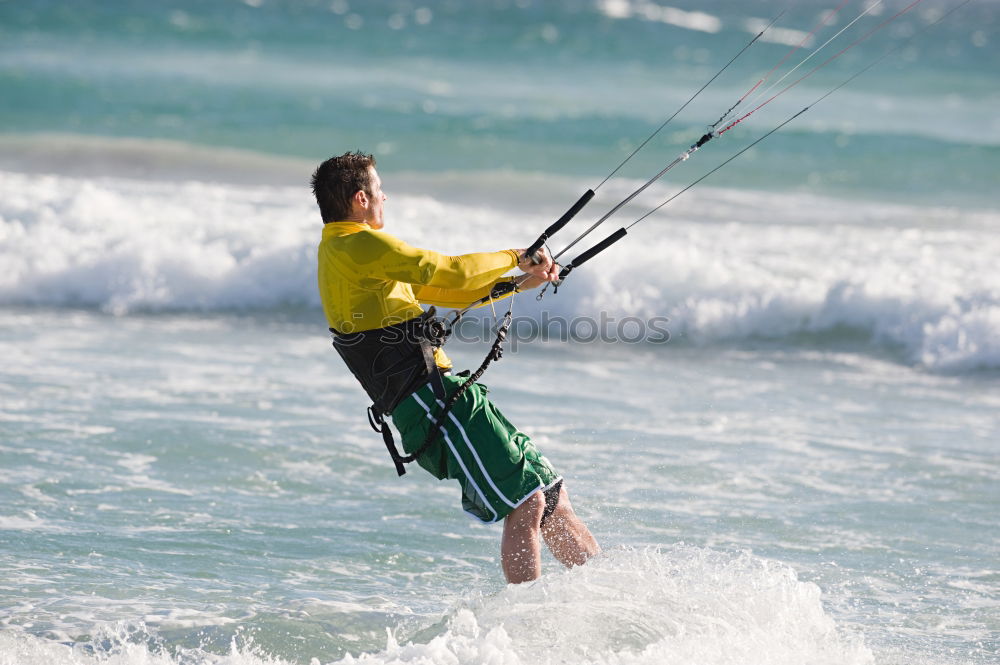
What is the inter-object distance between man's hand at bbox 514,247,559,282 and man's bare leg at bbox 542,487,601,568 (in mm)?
719

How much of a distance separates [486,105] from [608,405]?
14.0m

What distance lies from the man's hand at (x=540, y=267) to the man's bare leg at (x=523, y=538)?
71cm

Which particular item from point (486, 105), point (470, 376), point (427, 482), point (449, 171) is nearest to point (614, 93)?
point (486, 105)

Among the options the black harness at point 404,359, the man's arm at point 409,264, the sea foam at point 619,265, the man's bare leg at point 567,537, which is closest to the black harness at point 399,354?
the black harness at point 404,359

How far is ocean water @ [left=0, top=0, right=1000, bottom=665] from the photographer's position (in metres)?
4.19

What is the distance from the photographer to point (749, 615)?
160 inches

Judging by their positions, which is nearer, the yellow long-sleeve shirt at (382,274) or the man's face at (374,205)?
the yellow long-sleeve shirt at (382,274)

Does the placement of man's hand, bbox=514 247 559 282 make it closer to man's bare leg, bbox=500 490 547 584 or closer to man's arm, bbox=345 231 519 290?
man's arm, bbox=345 231 519 290

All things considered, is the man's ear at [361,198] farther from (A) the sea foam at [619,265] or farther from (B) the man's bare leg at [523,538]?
(A) the sea foam at [619,265]

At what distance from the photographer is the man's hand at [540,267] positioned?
3.96 meters

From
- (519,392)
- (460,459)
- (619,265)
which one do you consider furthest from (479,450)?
(619,265)

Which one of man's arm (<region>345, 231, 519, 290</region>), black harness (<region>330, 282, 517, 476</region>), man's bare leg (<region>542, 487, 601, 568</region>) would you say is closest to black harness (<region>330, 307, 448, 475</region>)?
black harness (<region>330, 282, 517, 476</region>)

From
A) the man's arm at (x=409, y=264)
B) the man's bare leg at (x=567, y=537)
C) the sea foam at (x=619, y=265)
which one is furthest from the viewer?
the sea foam at (x=619, y=265)

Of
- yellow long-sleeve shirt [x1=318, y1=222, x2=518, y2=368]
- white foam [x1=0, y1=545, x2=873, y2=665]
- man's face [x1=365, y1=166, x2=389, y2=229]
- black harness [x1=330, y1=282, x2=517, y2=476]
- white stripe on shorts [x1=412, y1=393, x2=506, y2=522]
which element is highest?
man's face [x1=365, y1=166, x2=389, y2=229]
